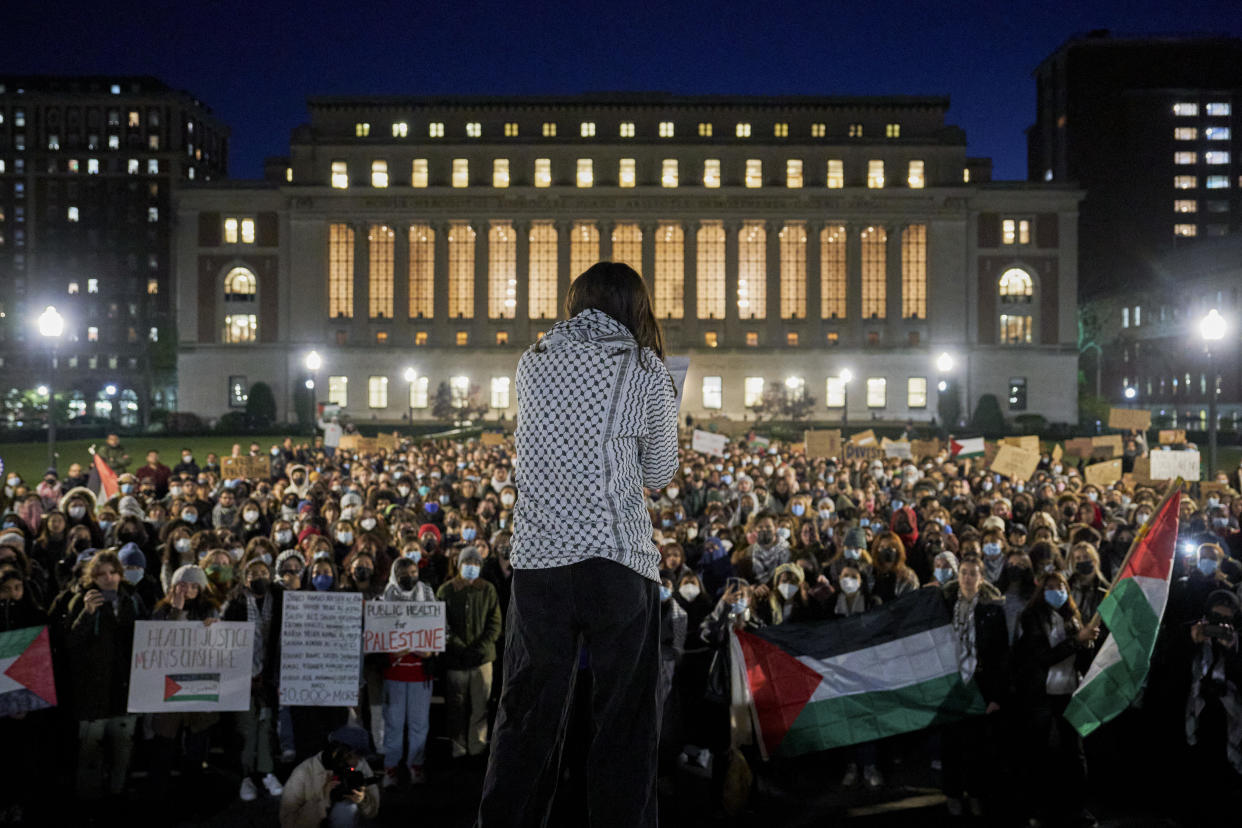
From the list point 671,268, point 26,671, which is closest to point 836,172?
point 671,268

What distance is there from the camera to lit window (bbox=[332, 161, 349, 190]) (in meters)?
80.7

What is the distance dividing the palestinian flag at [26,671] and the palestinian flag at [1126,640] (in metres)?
7.77

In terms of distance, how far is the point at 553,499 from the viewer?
369 cm

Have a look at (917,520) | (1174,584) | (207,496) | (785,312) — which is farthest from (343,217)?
(1174,584)

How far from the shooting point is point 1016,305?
8231 cm

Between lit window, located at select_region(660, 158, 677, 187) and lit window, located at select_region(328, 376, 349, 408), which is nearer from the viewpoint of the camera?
lit window, located at select_region(328, 376, 349, 408)

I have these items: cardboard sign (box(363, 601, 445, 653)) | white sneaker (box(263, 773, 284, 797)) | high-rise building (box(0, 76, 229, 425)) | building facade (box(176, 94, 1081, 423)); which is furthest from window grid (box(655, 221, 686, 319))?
high-rise building (box(0, 76, 229, 425))

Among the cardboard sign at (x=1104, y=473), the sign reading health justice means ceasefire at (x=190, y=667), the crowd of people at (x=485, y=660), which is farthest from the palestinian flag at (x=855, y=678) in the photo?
the cardboard sign at (x=1104, y=473)

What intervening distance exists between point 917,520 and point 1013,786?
842cm

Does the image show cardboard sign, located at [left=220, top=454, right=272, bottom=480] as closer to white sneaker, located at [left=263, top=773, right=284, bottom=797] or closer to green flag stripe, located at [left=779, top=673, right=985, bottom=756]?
white sneaker, located at [left=263, top=773, right=284, bottom=797]

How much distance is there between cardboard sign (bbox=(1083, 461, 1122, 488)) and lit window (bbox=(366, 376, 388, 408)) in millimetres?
64256

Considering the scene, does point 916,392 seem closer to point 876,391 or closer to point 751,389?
point 876,391

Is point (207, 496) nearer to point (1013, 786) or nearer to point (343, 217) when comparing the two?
point (1013, 786)

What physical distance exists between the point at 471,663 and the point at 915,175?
257 feet
